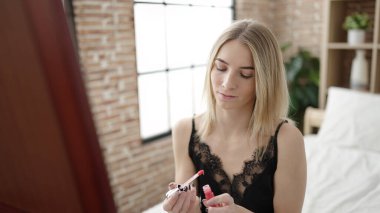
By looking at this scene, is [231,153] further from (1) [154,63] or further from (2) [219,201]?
(1) [154,63]

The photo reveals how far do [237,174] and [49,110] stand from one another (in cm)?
125

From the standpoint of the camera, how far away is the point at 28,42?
0.23 m

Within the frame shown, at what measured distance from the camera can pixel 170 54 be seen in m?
3.28

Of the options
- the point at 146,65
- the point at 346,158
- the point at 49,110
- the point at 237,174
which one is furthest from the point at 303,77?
the point at 49,110

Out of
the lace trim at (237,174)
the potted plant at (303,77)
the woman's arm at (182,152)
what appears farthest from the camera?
the potted plant at (303,77)

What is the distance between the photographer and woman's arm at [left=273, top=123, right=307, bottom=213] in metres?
1.31

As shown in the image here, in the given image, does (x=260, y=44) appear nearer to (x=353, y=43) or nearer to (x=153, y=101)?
(x=153, y=101)

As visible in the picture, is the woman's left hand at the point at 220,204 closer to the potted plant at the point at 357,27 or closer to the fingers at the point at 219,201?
the fingers at the point at 219,201

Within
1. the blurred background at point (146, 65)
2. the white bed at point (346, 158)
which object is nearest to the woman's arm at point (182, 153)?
the white bed at point (346, 158)

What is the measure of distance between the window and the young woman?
1360mm

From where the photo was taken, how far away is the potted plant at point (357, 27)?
3.21m

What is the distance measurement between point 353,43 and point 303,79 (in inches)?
34.8

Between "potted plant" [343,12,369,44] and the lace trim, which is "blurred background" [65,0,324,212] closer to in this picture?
"potted plant" [343,12,369,44]

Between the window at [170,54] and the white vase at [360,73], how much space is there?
4.49 ft
